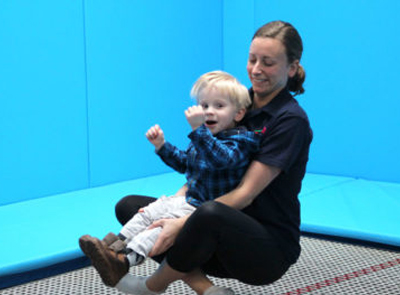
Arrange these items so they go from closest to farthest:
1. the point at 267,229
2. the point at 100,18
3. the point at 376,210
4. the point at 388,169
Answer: the point at 267,229 → the point at 376,210 → the point at 100,18 → the point at 388,169

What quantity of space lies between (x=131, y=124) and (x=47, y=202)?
39.6 inches

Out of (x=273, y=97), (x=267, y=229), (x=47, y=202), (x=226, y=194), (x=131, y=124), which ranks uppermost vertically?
(x=273, y=97)

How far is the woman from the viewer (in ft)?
5.30

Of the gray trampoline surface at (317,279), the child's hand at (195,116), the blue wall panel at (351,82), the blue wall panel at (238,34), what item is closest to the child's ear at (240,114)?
the child's hand at (195,116)

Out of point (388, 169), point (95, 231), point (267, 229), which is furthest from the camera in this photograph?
point (388, 169)

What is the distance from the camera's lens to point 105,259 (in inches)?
64.4

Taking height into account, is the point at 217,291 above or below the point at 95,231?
above

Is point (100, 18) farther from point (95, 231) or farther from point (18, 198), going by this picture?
point (95, 231)

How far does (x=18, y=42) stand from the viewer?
130 inches

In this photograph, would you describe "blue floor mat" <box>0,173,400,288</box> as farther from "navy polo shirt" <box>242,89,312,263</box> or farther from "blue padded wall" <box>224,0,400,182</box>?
→ "navy polo shirt" <box>242,89,312,263</box>

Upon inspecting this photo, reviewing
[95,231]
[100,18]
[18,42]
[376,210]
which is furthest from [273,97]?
[100,18]

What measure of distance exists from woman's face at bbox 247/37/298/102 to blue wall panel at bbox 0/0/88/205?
203cm

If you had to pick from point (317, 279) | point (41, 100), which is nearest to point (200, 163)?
point (317, 279)

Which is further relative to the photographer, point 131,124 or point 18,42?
point 131,124
